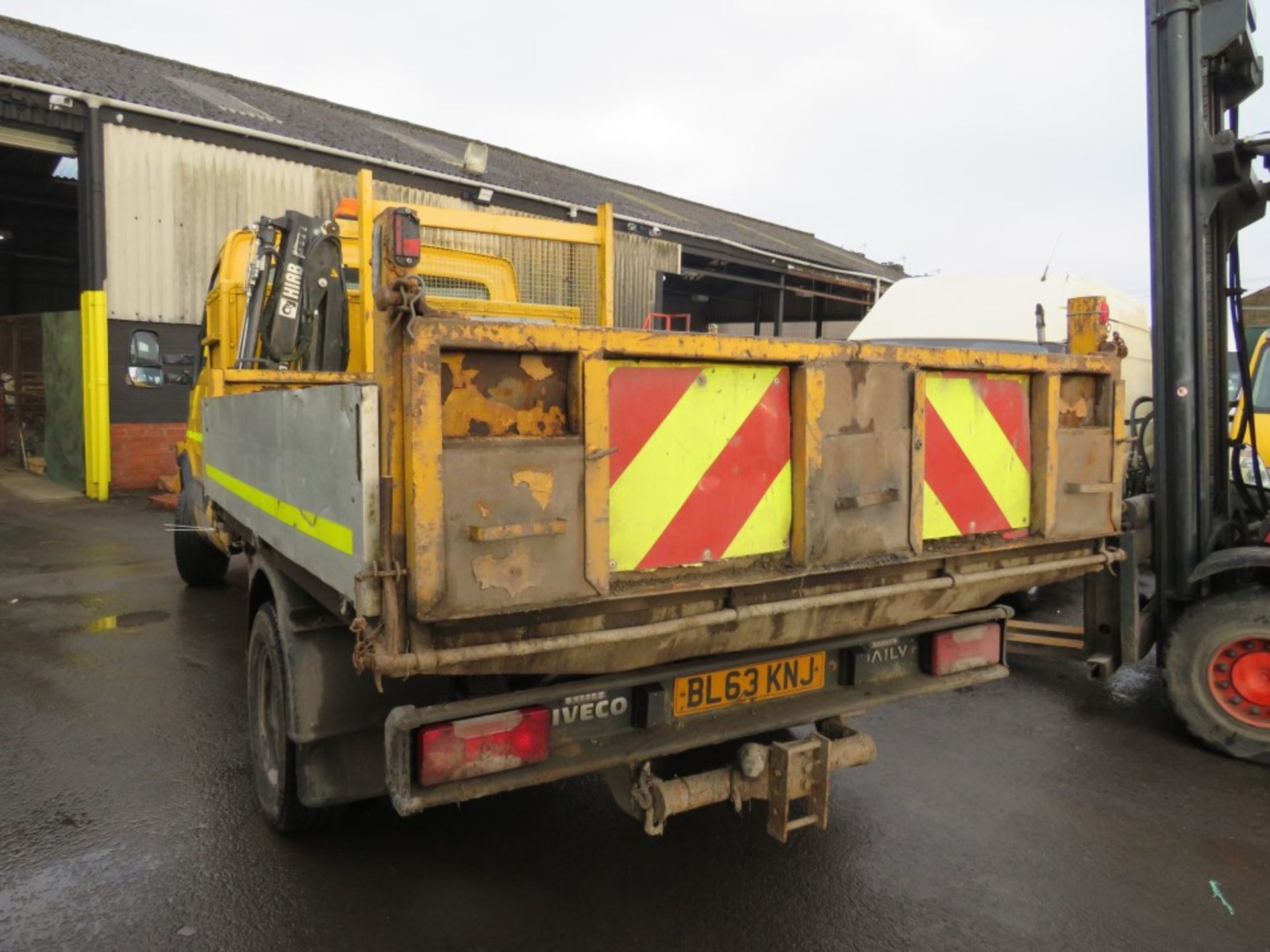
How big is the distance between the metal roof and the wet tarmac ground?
473 inches

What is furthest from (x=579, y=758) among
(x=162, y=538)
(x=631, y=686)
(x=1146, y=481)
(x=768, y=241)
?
(x=768, y=241)

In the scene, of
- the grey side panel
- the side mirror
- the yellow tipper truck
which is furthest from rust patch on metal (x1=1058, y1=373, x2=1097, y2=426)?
the side mirror

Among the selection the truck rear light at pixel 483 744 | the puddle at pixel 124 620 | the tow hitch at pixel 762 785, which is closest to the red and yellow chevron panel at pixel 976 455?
the tow hitch at pixel 762 785

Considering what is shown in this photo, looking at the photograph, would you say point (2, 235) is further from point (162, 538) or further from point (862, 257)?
point (862, 257)

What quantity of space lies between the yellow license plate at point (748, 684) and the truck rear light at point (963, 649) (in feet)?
1.83

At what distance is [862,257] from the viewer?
108ft

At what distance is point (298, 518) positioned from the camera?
290 cm

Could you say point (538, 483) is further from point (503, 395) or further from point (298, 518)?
point (298, 518)

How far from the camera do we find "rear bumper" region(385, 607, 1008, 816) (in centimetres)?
247

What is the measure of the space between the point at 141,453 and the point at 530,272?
410 inches

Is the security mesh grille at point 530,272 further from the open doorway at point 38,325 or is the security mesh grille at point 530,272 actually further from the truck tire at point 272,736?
the open doorway at point 38,325

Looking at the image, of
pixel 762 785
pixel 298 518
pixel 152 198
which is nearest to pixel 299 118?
pixel 152 198

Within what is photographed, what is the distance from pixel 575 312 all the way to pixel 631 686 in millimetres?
3389

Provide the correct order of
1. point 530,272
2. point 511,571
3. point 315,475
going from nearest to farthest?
1. point 511,571
2. point 315,475
3. point 530,272
